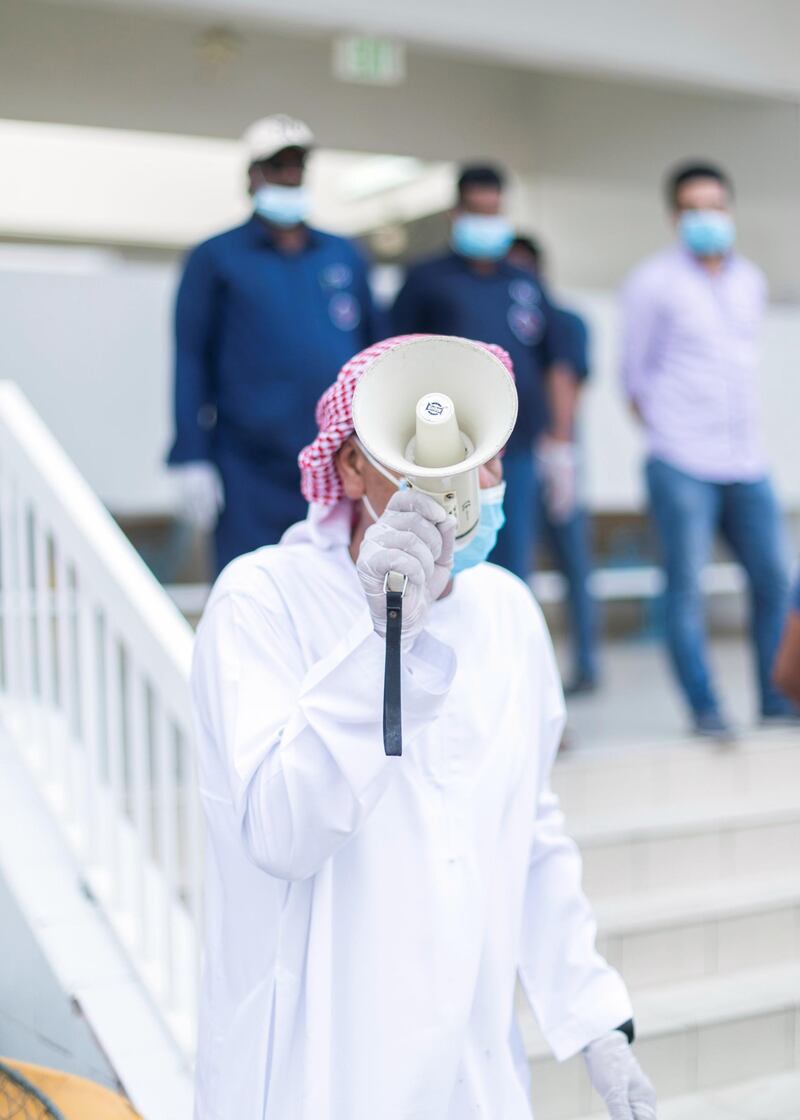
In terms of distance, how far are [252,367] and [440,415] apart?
2376mm

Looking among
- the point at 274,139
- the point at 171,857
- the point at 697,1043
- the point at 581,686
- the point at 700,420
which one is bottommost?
the point at 697,1043

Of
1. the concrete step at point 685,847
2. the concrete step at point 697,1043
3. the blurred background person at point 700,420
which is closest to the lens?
the concrete step at point 697,1043

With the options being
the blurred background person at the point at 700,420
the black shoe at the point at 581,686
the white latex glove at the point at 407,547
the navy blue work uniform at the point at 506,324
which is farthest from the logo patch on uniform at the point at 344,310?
the white latex glove at the point at 407,547

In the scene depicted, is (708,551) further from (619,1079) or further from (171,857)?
(619,1079)

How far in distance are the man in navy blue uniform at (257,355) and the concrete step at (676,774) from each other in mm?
1006

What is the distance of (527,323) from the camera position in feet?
13.7

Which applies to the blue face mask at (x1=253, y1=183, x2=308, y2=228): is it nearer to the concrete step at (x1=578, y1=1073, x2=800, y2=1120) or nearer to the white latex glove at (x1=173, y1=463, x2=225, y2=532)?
the white latex glove at (x1=173, y1=463, x2=225, y2=532)

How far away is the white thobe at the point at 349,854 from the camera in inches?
56.1

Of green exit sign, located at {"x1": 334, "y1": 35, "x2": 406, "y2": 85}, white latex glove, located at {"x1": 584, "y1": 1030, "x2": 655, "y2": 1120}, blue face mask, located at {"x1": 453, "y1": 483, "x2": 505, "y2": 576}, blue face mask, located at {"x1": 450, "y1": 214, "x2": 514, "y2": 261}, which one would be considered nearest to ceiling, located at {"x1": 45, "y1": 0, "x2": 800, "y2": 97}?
green exit sign, located at {"x1": 334, "y1": 35, "x2": 406, "y2": 85}

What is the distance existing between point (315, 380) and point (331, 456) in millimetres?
2098

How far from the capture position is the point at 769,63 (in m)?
5.95

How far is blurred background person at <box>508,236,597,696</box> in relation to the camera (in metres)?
4.57

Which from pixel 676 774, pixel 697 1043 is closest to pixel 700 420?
pixel 676 774

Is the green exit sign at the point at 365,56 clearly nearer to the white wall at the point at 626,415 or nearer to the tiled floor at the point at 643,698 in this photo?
the white wall at the point at 626,415
